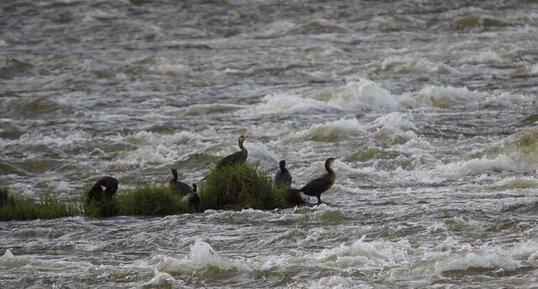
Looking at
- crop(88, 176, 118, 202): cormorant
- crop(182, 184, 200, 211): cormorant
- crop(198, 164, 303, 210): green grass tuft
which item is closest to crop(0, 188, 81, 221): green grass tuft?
crop(88, 176, 118, 202): cormorant

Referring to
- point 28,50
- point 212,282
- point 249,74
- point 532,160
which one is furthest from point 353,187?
→ point 28,50

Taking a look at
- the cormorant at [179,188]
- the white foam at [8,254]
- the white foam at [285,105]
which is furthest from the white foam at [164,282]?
the white foam at [285,105]

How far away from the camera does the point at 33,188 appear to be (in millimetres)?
16719

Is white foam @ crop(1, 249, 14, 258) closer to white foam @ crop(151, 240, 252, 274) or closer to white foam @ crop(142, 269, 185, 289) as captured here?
white foam @ crop(151, 240, 252, 274)

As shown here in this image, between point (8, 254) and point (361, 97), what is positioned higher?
point (8, 254)

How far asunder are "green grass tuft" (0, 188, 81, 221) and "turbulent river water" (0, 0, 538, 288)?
316mm

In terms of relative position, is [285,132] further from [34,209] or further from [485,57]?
[485,57]

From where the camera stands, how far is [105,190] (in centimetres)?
1404

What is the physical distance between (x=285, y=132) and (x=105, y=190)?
23.1 ft

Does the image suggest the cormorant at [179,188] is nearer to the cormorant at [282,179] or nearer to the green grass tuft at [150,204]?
the green grass tuft at [150,204]

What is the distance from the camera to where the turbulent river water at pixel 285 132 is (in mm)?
11016

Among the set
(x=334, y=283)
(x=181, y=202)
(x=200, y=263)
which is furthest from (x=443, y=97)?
(x=334, y=283)

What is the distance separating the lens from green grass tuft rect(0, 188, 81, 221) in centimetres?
1377

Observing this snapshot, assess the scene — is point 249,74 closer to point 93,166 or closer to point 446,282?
point 93,166
